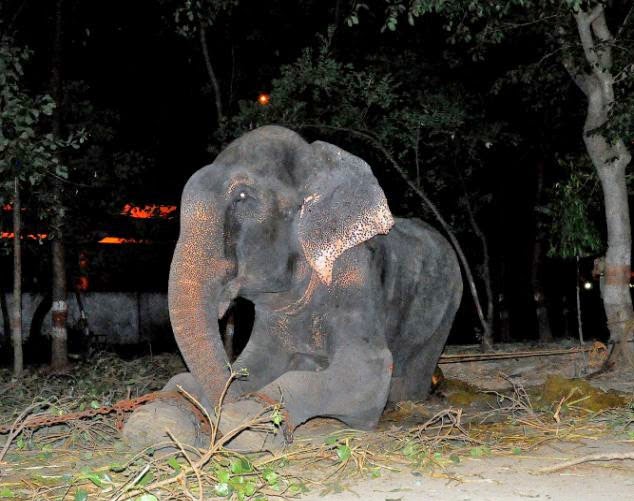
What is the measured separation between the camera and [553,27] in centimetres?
1091

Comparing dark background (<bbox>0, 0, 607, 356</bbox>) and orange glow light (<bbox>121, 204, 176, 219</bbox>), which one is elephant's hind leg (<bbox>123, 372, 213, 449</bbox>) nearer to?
dark background (<bbox>0, 0, 607, 356</bbox>)

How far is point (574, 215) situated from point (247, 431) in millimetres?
7793

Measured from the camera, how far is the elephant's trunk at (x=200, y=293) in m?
5.08

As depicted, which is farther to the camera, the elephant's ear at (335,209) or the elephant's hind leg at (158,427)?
the elephant's ear at (335,209)

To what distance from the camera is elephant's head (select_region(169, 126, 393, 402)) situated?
5141 mm

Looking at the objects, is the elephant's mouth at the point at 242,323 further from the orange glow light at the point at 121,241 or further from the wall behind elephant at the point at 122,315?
the orange glow light at the point at 121,241

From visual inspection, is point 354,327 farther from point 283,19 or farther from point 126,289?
point 126,289

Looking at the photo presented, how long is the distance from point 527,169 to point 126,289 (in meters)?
12.0

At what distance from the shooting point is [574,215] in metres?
11.4

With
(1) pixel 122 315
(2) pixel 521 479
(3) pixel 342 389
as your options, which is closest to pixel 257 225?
(3) pixel 342 389

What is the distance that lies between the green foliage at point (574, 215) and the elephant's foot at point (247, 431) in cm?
764

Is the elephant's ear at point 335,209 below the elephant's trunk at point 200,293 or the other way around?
the other way around

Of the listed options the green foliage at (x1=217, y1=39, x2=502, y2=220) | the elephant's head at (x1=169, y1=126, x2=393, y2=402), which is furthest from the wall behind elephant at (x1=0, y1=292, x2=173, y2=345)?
the elephant's head at (x1=169, y1=126, x2=393, y2=402)

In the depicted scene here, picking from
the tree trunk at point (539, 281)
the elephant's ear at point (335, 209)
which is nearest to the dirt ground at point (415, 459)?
the elephant's ear at point (335, 209)
